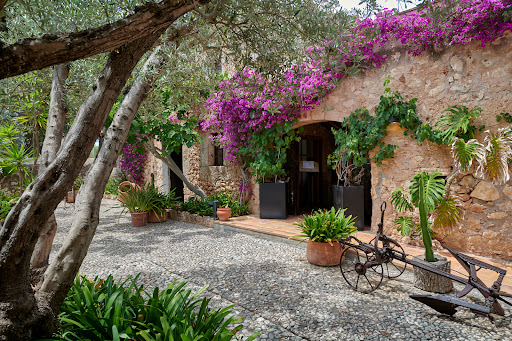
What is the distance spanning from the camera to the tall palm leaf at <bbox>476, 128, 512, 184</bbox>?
12.9 feet

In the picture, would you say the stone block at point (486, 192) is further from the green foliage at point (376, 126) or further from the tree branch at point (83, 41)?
the tree branch at point (83, 41)

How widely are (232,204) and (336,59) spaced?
17.1 ft

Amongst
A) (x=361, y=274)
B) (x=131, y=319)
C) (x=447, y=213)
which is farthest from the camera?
(x=447, y=213)

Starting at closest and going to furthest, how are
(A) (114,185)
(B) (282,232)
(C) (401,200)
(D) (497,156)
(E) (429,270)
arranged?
(E) (429,270)
(D) (497,156)
(C) (401,200)
(B) (282,232)
(A) (114,185)

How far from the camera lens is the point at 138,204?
744 cm

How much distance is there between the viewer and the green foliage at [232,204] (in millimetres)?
7453

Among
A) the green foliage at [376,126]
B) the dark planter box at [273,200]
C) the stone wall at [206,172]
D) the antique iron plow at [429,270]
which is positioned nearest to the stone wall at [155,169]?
the stone wall at [206,172]

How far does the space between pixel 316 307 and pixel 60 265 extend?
2.20 meters

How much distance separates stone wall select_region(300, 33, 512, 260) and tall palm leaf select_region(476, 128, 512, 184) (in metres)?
0.14

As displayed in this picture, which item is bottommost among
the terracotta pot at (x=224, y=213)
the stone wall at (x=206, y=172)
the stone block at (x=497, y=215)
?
the terracotta pot at (x=224, y=213)

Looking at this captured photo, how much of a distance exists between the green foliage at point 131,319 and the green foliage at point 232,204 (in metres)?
4.98

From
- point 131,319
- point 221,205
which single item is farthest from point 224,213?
point 131,319

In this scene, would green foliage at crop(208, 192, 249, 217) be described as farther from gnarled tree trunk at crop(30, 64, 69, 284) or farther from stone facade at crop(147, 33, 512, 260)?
gnarled tree trunk at crop(30, 64, 69, 284)

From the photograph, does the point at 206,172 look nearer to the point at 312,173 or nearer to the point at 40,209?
the point at 312,173
